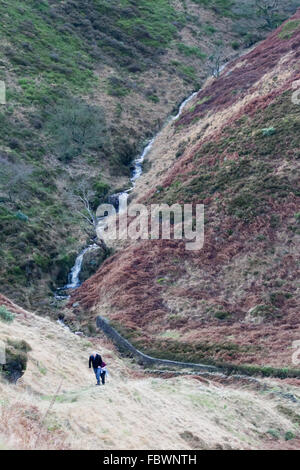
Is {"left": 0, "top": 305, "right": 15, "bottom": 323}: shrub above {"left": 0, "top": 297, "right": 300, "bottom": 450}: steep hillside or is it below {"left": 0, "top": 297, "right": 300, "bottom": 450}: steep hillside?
above

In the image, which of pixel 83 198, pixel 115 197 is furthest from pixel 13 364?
pixel 115 197

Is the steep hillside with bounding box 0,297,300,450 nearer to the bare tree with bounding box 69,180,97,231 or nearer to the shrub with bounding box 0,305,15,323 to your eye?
the shrub with bounding box 0,305,15,323

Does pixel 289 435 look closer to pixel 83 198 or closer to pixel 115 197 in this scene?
pixel 83 198

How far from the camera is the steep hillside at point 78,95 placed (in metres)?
38.0

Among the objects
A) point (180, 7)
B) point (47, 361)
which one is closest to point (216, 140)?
point (47, 361)

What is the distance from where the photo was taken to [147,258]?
31359 mm

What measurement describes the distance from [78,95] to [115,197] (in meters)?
15.3

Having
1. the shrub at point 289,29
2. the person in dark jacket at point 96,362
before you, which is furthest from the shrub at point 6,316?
the shrub at point 289,29

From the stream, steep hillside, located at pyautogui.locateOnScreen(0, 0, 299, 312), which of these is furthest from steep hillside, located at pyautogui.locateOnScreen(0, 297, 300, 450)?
the stream

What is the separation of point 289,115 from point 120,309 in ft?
51.7

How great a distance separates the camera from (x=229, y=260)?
28.2 meters

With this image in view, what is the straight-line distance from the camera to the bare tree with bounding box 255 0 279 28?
235 ft

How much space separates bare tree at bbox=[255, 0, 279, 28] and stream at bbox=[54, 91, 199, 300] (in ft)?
64.2

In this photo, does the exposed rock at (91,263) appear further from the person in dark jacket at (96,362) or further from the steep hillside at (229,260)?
the person in dark jacket at (96,362)
